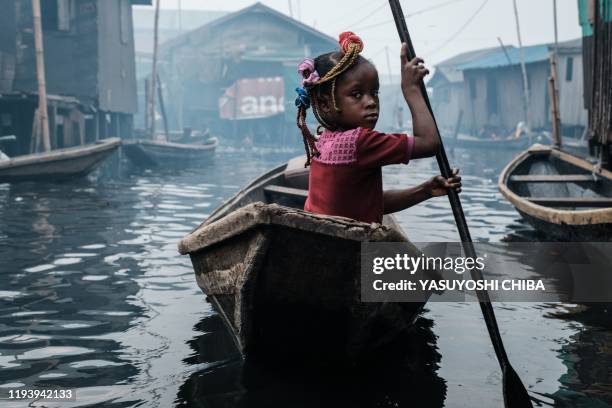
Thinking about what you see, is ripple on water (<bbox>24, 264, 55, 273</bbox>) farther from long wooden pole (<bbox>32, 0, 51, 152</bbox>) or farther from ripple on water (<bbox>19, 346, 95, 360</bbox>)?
long wooden pole (<bbox>32, 0, 51, 152</bbox>)

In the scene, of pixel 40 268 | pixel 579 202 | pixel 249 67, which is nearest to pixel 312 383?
pixel 40 268

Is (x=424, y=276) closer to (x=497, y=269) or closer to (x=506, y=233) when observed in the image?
(x=497, y=269)

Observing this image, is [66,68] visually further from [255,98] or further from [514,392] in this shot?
[514,392]

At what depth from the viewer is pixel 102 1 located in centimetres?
1842

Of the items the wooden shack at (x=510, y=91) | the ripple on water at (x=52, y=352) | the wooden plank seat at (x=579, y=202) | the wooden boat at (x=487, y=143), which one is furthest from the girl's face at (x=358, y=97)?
the wooden boat at (x=487, y=143)

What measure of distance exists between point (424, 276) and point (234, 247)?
99 cm

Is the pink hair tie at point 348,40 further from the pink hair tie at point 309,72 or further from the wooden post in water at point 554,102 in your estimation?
the wooden post in water at point 554,102

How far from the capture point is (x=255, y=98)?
1243 inches

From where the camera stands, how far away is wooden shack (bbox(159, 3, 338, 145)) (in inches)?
1214

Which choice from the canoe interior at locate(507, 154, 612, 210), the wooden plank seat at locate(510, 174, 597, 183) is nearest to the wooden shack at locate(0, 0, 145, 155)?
the canoe interior at locate(507, 154, 612, 210)

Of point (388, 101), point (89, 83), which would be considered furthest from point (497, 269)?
point (388, 101)

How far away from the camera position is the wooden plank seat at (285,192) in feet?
20.5

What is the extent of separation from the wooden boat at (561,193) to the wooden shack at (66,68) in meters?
10.0

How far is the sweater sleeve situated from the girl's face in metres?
0.09
